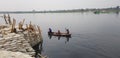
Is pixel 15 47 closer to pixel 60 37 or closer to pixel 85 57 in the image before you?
pixel 85 57

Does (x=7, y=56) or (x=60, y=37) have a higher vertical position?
(x=7, y=56)

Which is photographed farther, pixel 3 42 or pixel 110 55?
pixel 110 55

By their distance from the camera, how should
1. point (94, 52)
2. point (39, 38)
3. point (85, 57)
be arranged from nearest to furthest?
point (85, 57) < point (94, 52) < point (39, 38)

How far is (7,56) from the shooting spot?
18.6m

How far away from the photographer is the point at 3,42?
25.8 metres

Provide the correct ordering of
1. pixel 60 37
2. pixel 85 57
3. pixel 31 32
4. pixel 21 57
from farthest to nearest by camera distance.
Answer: pixel 60 37 → pixel 31 32 → pixel 85 57 → pixel 21 57

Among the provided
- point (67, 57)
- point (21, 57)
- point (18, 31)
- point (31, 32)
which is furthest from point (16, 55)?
point (31, 32)

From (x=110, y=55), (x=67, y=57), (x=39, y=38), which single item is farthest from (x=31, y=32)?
(x=110, y=55)

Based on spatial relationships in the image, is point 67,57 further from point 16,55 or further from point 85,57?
point 16,55

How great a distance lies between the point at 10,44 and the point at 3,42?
4.12 ft

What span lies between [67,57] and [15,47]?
1063cm

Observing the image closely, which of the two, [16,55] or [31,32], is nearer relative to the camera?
[16,55]

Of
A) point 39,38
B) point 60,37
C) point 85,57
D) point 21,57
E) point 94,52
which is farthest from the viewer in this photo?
point 60,37

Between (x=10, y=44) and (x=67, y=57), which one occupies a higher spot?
(x=10, y=44)
